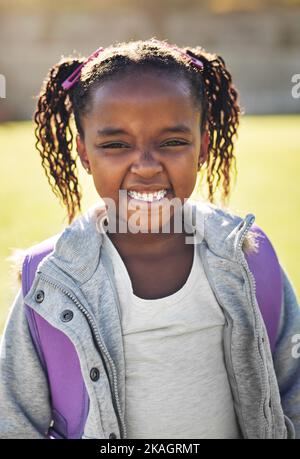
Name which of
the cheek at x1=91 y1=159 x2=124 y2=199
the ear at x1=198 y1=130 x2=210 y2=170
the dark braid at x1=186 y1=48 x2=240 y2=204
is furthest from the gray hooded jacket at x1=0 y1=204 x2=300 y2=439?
the dark braid at x1=186 y1=48 x2=240 y2=204

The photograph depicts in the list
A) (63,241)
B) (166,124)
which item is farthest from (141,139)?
(63,241)

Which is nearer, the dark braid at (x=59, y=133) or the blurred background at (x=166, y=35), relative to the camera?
the dark braid at (x=59, y=133)

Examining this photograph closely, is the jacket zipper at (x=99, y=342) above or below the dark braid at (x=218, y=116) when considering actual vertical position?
below

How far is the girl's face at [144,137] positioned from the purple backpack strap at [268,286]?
0.27m

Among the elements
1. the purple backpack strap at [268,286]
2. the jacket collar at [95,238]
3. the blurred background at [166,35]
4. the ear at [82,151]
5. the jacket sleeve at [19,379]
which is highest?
the blurred background at [166,35]

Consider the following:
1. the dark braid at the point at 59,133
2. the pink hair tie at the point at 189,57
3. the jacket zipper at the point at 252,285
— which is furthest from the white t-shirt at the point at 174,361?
the pink hair tie at the point at 189,57

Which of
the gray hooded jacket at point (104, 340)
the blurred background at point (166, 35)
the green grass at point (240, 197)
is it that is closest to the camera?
the gray hooded jacket at point (104, 340)

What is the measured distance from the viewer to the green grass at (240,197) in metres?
4.51

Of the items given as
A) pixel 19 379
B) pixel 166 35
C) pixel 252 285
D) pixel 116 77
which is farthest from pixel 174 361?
pixel 166 35

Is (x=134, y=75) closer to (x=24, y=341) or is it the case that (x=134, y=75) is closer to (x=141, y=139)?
(x=141, y=139)

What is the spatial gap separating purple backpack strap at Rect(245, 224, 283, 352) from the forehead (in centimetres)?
42

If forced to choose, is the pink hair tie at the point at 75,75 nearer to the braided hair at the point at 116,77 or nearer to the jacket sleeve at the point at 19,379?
the braided hair at the point at 116,77

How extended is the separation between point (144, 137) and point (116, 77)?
175 millimetres

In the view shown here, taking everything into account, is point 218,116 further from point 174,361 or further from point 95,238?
point 174,361
